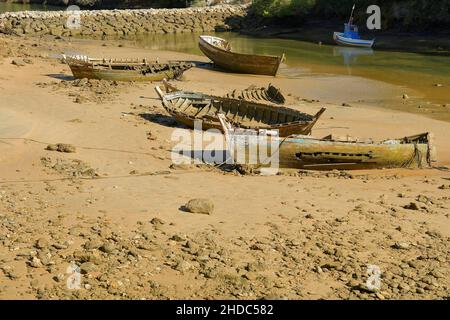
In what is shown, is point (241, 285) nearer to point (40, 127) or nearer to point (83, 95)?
point (40, 127)

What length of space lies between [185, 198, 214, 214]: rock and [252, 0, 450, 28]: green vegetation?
114 ft

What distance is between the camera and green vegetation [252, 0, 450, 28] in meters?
41.5

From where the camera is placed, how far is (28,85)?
2128 cm

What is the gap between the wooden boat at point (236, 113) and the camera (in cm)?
1484

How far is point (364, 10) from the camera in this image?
4603cm

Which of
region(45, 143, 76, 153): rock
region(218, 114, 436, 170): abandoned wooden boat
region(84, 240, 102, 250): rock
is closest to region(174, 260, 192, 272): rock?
region(84, 240, 102, 250): rock

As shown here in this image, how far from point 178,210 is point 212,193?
123cm

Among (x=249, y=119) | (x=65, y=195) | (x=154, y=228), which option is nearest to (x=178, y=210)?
(x=154, y=228)

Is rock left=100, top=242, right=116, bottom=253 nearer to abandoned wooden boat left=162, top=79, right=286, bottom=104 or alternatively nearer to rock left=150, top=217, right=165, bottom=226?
rock left=150, top=217, right=165, bottom=226

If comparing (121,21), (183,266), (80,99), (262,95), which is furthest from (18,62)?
(121,21)

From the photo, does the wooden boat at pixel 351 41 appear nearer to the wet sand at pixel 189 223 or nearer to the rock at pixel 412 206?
the wet sand at pixel 189 223

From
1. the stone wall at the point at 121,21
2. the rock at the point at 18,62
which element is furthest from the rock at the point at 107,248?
the stone wall at the point at 121,21

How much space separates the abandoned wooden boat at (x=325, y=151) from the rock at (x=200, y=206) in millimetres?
2595

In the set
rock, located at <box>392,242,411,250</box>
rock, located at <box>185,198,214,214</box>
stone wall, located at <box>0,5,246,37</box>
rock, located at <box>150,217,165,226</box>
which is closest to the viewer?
rock, located at <box>392,242,411,250</box>
